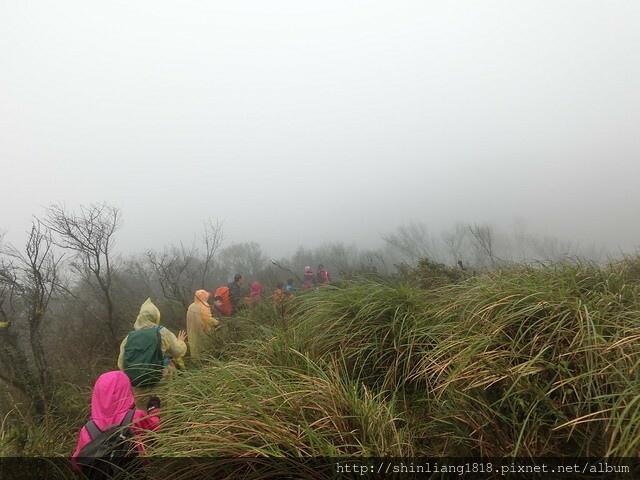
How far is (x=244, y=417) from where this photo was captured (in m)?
1.66

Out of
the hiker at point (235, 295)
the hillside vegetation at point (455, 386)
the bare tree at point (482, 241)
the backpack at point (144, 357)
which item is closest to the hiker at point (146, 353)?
the backpack at point (144, 357)

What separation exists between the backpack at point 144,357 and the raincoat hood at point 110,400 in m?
0.68

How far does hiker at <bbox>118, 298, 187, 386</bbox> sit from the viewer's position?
305 cm

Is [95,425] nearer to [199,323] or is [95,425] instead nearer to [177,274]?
[199,323]

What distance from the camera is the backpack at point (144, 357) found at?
3045 mm

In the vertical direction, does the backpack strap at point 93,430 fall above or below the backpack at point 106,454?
above

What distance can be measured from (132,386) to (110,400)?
102cm

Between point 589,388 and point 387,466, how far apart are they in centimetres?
107

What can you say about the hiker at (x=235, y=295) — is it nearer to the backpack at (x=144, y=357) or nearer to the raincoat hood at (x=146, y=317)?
the raincoat hood at (x=146, y=317)

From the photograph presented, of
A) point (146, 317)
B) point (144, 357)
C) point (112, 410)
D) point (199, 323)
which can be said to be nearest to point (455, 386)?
point (112, 410)

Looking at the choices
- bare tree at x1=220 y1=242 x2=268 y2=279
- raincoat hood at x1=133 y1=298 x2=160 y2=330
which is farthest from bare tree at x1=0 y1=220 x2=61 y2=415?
bare tree at x1=220 y1=242 x2=268 y2=279

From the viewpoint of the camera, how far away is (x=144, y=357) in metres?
3.15

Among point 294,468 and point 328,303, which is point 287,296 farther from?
point 294,468

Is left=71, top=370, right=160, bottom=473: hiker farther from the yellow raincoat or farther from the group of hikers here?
the yellow raincoat
